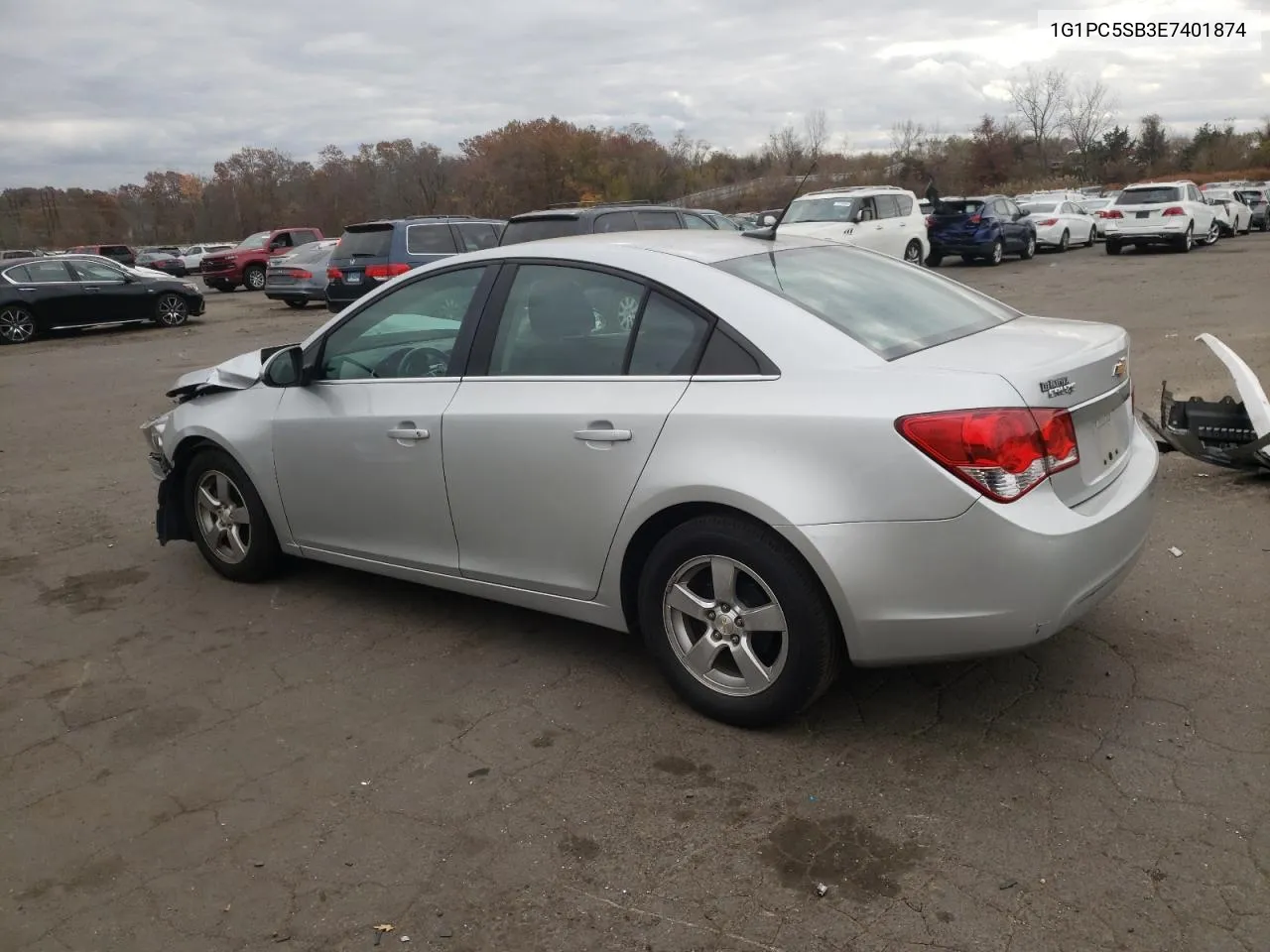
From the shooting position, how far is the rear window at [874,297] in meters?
3.60

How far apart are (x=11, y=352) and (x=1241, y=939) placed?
63.6ft

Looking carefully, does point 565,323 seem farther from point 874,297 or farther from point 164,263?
point 164,263

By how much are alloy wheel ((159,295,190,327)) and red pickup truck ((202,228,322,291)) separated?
32.5 feet

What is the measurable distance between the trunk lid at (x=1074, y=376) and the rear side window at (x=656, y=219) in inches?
382

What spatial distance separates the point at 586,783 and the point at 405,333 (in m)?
2.29

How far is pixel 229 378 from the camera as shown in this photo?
529 cm

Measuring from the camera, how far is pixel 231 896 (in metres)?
2.89

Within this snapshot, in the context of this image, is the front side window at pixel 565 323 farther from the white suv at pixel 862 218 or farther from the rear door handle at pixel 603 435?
the white suv at pixel 862 218

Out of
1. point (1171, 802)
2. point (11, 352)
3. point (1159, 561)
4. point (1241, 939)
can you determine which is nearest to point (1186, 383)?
Answer: point (1159, 561)

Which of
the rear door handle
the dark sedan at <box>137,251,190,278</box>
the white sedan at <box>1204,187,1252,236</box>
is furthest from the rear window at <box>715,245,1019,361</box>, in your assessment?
the dark sedan at <box>137,251,190,278</box>

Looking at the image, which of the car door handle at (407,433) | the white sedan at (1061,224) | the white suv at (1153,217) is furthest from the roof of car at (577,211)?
the white sedan at (1061,224)

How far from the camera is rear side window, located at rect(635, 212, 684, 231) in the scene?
13.4 metres

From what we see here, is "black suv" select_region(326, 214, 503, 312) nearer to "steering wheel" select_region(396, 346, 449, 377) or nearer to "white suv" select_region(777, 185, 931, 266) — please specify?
"white suv" select_region(777, 185, 931, 266)

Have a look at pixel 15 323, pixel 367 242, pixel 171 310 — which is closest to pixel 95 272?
pixel 171 310
